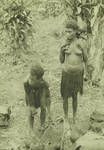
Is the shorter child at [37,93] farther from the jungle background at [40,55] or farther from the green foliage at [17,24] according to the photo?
the green foliage at [17,24]

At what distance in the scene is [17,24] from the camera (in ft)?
38.1

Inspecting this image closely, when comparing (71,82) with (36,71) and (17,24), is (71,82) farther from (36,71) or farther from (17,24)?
(17,24)

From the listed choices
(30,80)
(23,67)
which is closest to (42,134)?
(30,80)

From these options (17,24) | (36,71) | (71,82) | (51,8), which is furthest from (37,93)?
(51,8)

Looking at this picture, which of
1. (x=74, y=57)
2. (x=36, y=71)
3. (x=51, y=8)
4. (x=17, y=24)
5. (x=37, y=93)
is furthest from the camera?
(x=51, y=8)

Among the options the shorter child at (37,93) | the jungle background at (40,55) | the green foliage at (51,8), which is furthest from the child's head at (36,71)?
the green foliage at (51,8)

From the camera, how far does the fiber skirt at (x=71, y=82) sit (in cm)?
791

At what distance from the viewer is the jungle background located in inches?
348

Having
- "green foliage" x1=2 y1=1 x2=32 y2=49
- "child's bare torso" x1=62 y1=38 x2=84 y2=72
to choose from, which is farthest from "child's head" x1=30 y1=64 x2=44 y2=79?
"green foliage" x1=2 y1=1 x2=32 y2=49

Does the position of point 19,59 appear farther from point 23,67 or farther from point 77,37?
point 77,37

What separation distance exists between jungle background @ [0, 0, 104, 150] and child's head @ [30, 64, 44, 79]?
0.87 meters

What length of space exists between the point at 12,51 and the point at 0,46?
1.35ft

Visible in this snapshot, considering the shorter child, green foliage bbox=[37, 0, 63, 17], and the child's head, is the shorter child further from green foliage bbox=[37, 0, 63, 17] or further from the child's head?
green foliage bbox=[37, 0, 63, 17]

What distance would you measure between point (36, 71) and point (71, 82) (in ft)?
3.04
